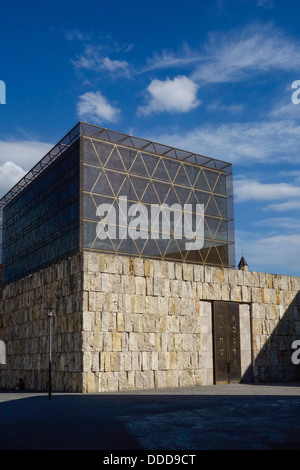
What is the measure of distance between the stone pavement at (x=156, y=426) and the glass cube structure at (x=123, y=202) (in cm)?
2172

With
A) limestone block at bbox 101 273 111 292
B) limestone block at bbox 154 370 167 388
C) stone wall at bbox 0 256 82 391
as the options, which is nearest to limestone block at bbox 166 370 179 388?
limestone block at bbox 154 370 167 388

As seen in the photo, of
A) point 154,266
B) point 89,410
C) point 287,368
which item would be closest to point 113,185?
point 154,266

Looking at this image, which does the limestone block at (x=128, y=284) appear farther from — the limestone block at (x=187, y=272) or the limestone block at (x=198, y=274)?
the limestone block at (x=198, y=274)

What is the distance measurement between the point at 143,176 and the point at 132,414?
93.6ft

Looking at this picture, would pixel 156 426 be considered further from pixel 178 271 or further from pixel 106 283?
pixel 178 271

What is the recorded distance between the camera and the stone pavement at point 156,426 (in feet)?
34.4

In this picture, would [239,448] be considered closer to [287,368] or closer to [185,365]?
[185,365]

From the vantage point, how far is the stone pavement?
10.5 metres

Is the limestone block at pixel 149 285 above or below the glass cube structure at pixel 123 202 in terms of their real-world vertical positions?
below

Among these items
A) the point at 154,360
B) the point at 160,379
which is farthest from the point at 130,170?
the point at 160,379

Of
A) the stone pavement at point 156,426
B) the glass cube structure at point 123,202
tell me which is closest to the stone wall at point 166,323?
the glass cube structure at point 123,202

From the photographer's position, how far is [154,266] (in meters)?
32.2

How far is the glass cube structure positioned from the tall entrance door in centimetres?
926

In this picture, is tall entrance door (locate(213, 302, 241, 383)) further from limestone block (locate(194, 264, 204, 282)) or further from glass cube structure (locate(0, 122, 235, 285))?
glass cube structure (locate(0, 122, 235, 285))
